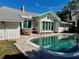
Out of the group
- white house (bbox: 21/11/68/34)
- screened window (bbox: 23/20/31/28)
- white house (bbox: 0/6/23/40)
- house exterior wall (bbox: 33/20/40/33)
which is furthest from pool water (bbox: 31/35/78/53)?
house exterior wall (bbox: 33/20/40/33)

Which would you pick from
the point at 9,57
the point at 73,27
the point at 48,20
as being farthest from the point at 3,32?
the point at 73,27

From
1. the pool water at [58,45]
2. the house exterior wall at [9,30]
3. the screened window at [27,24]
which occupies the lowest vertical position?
the pool water at [58,45]

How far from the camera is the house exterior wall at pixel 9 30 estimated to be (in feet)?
56.9

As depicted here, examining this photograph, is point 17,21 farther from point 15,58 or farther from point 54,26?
point 54,26

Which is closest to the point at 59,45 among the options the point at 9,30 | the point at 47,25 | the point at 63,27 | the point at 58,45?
the point at 58,45

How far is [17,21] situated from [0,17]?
7.84 ft

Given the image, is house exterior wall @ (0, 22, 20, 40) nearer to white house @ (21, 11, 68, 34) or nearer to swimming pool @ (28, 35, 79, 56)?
swimming pool @ (28, 35, 79, 56)

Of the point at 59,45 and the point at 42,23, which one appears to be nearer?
the point at 59,45

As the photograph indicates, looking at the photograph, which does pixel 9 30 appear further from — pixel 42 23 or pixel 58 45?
pixel 42 23

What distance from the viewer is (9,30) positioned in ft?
59.2

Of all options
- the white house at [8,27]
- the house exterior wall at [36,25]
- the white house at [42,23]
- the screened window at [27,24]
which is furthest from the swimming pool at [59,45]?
the house exterior wall at [36,25]

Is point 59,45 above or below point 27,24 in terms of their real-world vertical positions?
below

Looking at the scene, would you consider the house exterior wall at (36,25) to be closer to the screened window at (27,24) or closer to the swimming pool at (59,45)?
the screened window at (27,24)

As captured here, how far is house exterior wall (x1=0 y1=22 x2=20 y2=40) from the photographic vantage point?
17344 mm
